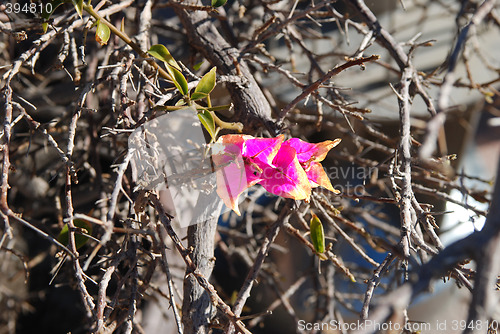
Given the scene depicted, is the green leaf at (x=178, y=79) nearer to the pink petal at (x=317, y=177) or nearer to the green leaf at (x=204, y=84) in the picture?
the green leaf at (x=204, y=84)

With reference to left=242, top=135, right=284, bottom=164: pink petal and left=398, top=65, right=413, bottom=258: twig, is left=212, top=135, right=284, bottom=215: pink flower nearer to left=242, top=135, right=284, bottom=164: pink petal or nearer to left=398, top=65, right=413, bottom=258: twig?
left=242, top=135, right=284, bottom=164: pink petal

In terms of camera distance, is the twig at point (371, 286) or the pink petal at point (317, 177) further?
the pink petal at point (317, 177)

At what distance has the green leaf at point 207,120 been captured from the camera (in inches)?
25.8

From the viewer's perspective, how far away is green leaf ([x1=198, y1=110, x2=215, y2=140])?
65cm

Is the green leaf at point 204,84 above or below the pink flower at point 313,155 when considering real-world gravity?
above

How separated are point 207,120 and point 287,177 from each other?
0.15 meters

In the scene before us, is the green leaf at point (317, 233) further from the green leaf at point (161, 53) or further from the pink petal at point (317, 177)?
the green leaf at point (161, 53)

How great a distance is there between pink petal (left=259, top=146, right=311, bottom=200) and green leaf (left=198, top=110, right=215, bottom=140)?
0.11 m

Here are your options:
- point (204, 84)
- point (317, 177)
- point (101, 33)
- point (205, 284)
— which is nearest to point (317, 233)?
point (317, 177)

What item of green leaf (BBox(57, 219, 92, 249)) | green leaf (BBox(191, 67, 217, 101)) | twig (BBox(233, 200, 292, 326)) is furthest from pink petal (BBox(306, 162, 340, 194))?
green leaf (BBox(57, 219, 92, 249))

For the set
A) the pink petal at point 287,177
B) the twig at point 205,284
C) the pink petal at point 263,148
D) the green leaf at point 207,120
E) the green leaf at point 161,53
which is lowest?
the twig at point 205,284

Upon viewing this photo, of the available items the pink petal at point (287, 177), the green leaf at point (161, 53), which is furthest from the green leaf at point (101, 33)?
the pink petal at point (287, 177)

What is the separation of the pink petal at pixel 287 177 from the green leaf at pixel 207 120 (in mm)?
112

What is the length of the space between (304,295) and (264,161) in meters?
1.35
